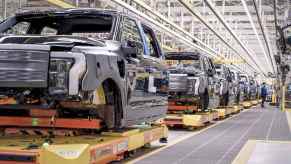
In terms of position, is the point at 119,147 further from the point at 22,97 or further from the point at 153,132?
the point at 153,132

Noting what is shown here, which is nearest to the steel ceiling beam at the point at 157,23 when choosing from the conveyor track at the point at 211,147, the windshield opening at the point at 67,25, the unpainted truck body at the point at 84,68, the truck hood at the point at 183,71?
the truck hood at the point at 183,71

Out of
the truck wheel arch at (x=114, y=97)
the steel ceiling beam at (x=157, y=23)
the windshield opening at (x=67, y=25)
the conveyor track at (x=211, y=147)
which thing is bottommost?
the conveyor track at (x=211, y=147)

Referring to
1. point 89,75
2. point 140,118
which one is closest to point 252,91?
Answer: point 140,118

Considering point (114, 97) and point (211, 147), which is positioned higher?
point (114, 97)

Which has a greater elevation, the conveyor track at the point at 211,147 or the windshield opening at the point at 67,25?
the windshield opening at the point at 67,25

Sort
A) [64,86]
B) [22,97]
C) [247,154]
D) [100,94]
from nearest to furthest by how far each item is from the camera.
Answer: [64,86] → [22,97] → [100,94] → [247,154]

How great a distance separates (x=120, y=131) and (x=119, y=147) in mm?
600

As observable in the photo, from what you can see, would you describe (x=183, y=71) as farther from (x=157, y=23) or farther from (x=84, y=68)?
(x=157, y=23)

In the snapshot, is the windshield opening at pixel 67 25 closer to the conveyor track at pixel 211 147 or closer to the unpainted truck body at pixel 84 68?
the unpainted truck body at pixel 84 68

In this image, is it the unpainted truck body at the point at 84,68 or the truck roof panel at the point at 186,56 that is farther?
the truck roof panel at the point at 186,56

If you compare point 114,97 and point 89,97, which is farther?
point 114,97

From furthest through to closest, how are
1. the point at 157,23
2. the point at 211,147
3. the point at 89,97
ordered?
the point at 157,23 → the point at 211,147 → the point at 89,97

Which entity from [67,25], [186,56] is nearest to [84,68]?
[67,25]

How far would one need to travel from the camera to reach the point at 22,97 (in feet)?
16.4
